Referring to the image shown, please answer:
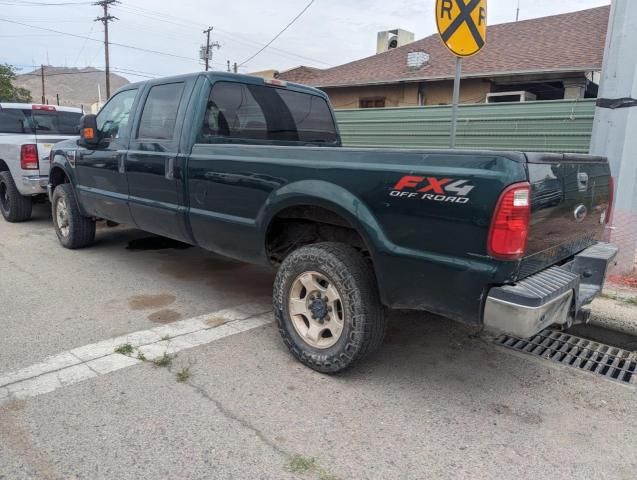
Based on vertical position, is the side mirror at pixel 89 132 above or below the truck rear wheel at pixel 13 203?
above

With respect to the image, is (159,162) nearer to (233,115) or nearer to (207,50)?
(233,115)

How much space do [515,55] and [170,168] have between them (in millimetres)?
12038

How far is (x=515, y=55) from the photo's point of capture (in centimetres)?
Answer: 1334

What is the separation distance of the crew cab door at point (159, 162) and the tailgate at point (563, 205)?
8.86 feet

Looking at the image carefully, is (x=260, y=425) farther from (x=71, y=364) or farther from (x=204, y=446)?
(x=71, y=364)

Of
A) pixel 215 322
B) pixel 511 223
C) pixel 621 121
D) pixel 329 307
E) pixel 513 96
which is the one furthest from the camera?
pixel 513 96

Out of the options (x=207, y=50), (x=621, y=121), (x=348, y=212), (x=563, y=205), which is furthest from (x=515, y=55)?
→ (x=207, y=50)

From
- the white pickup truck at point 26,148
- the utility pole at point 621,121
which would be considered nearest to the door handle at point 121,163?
the white pickup truck at point 26,148

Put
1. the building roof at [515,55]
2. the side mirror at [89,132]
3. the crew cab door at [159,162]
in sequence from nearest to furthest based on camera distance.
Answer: the crew cab door at [159,162]
the side mirror at [89,132]
the building roof at [515,55]

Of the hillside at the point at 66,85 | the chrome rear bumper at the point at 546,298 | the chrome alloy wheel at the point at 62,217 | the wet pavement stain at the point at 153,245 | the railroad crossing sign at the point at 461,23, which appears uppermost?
the hillside at the point at 66,85

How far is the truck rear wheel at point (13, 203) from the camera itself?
25.1 ft

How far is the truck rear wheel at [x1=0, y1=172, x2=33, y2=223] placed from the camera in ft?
25.1

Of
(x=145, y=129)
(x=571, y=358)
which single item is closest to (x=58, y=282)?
(x=145, y=129)

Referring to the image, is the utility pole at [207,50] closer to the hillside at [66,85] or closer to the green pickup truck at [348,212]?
the green pickup truck at [348,212]
